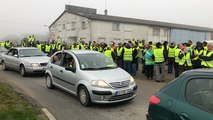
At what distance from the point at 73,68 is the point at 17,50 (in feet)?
24.1

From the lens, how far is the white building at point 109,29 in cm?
3916

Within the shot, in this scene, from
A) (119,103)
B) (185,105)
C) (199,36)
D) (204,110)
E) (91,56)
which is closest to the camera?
(204,110)

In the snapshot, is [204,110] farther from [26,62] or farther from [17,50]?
[17,50]

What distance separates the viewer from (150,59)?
12.2m

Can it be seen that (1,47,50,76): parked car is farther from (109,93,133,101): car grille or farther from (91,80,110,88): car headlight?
(109,93,133,101): car grille

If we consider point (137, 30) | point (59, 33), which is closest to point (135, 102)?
point (137, 30)

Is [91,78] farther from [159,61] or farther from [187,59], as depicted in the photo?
[159,61]

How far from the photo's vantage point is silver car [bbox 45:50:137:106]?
6945 millimetres

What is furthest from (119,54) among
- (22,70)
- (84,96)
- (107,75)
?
(84,96)

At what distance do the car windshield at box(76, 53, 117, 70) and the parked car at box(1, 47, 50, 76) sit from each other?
4847mm

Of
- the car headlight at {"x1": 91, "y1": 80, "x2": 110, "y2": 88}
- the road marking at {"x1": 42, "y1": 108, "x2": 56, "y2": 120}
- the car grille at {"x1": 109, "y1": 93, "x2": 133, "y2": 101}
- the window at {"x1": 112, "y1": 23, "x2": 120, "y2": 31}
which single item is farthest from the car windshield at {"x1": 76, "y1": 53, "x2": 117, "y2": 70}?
the window at {"x1": 112, "y1": 23, "x2": 120, "y2": 31}

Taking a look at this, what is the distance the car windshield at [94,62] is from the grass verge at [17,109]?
1999 mm

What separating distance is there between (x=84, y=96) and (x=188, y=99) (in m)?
4.35

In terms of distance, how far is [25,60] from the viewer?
12.8 m
